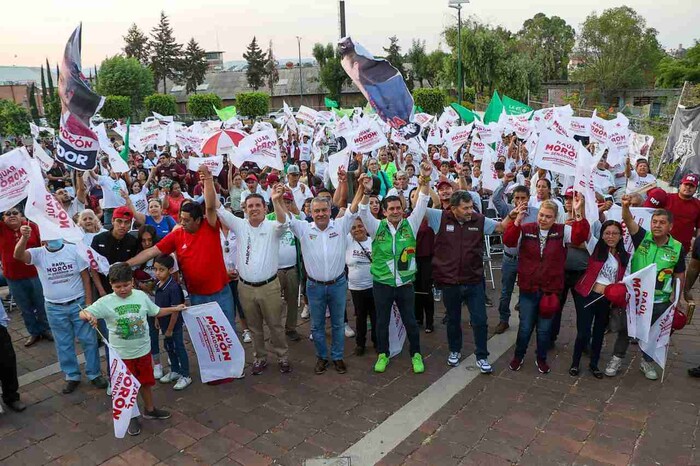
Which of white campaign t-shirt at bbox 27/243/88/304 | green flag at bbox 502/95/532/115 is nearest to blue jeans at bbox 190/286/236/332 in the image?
white campaign t-shirt at bbox 27/243/88/304

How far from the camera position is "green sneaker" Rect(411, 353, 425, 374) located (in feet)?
18.0

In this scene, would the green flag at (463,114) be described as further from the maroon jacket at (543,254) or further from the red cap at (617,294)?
the red cap at (617,294)

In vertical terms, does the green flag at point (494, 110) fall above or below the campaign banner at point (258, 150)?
above

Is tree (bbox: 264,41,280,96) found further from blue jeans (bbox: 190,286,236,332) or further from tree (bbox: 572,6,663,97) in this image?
blue jeans (bbox: 190,286,236,332)

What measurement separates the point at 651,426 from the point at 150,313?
442 cm

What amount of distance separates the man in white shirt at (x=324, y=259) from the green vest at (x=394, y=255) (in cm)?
35

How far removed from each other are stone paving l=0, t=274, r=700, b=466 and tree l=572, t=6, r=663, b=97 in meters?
54.9

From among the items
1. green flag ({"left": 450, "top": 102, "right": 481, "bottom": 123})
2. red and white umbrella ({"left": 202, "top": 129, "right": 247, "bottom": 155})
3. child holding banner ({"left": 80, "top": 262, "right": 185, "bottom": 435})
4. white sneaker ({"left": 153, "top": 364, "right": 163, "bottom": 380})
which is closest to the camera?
child holding banner ({"left": 80, "top": 262, "right": 185, "bottom": 435})

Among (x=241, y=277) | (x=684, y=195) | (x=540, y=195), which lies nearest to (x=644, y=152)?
(x=684, y=195)

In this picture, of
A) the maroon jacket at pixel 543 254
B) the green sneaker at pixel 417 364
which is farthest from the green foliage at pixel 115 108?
the maroon jacket at pixel 543 254

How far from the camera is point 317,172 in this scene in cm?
1377

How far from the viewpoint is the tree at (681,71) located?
140ft

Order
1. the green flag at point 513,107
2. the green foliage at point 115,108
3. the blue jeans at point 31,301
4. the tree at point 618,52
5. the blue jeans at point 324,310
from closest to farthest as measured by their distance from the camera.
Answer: the blue jeans at point 324,310 → the blue jeans at point 31,301 → the green flag at point 513,107 → the green foliage at point 115,108 → the tree at point 618,52

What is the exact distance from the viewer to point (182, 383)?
537 centimetres
